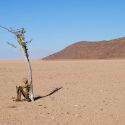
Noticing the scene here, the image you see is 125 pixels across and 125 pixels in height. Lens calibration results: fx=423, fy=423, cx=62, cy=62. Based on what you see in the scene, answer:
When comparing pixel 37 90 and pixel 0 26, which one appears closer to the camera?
pixel 0 26

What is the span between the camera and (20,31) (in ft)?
56.9

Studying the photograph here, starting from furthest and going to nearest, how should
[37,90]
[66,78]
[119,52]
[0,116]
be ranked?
[119,52] → [66,78] → [37,90] → [0,116]

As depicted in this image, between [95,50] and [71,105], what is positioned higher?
[95,50]

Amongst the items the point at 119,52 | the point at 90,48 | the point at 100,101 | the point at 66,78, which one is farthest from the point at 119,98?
the point at 90,48

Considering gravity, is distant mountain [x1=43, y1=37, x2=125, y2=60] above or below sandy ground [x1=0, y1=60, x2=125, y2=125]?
above

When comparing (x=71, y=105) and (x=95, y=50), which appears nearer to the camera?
(x=71, y=105)

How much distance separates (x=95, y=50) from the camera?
77.1m

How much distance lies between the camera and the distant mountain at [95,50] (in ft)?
238

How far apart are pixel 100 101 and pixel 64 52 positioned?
65240mm

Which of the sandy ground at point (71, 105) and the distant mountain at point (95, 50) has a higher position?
the distant mountain at point (95, 50)

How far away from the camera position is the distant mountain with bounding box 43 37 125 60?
238 ft

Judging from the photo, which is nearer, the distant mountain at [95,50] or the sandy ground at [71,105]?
the sandy ground at [71,105]

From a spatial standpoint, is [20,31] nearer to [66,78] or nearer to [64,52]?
[66,78]

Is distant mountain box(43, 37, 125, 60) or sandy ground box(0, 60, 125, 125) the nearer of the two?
sandy ground box(0, 60, 125, 125)
